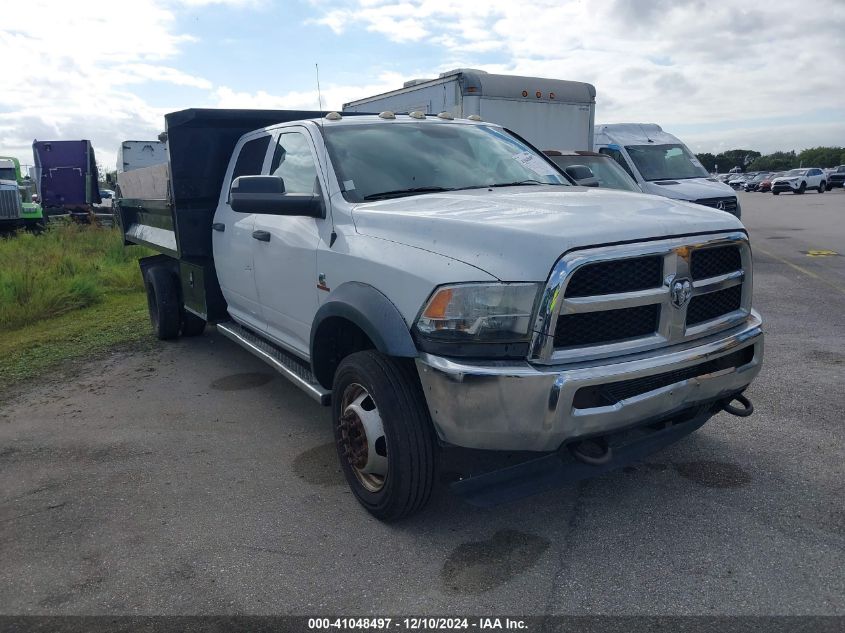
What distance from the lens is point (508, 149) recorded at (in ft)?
15.6

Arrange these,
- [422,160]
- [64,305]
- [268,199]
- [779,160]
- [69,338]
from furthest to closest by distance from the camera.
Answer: [779,160] < [64,305] < [69,338] < [422,160] < [268,199]

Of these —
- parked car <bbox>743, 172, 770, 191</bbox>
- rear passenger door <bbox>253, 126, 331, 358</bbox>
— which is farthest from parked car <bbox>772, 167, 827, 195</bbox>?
rear passenger door <bbox>253, 126, 331, 358</bbox>

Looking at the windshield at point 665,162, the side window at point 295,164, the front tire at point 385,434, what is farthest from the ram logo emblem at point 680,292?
the windshield at point 665,162

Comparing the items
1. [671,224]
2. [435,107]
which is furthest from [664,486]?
[435,107]

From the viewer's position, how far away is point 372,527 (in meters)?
3.45

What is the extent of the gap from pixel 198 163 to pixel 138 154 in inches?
793

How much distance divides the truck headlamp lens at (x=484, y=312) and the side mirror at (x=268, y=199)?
128 cm

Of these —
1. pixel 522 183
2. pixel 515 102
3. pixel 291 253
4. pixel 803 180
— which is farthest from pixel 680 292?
pixel 803 180

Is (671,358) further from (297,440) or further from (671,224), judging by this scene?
(297,440)

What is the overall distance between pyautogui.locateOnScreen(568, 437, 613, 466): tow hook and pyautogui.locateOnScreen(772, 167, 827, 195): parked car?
45538 millimetres

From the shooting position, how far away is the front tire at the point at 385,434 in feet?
10.3

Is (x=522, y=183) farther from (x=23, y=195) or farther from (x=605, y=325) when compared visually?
(x=23, y=195)

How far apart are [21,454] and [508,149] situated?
12.3 ft

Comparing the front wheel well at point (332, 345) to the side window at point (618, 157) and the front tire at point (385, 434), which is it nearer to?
the front tire at point (385, 434)
